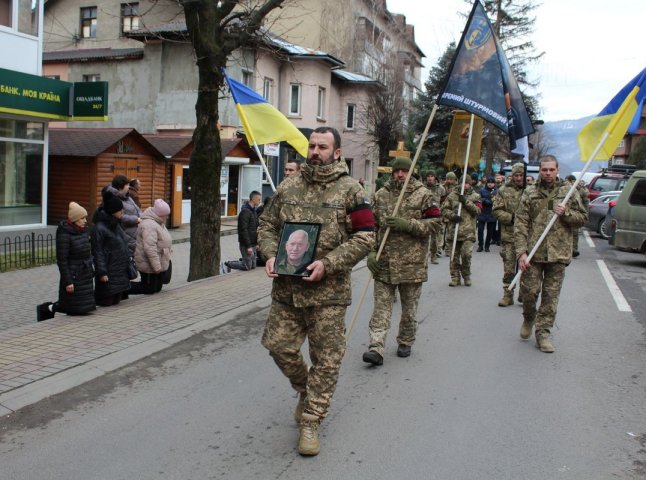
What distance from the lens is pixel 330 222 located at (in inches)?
158

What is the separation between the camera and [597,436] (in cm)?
441

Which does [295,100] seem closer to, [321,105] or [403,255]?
[321,105]

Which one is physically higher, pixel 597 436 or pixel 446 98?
pixel 446 98

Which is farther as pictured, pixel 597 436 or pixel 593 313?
pixel 593 313

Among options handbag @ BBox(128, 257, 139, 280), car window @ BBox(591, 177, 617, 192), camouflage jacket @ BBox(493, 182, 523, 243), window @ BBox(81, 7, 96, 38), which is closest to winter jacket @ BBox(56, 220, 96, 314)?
handbag @ BBox(128, 257, 139, 280)

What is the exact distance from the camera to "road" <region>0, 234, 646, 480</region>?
3854 mm

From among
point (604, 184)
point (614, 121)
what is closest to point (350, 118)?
point (604, 184)

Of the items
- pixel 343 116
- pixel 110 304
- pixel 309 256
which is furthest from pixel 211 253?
pixel 343 116

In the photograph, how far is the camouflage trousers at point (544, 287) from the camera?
6625mm

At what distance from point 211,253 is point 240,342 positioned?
13.4 ft

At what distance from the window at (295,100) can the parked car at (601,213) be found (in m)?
16.3

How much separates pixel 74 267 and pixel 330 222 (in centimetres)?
433

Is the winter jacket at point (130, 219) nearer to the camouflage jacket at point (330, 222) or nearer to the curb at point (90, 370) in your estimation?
the curb at point (90, 370)

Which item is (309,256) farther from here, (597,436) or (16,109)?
(16,109)
